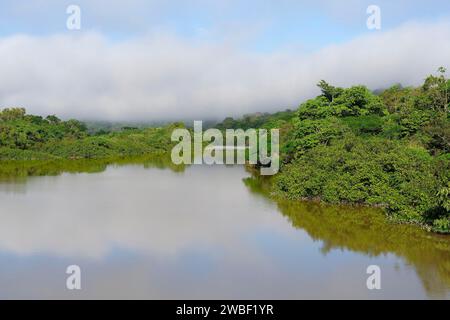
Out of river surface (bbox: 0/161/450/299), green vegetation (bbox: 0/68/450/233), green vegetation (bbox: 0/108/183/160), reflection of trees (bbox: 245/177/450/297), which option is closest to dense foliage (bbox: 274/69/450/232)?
green vegetation (bbox: 0/68/450/233)

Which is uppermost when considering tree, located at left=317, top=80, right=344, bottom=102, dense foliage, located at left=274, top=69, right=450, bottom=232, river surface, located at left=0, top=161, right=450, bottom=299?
tree, located at left=317, top=80, right=344, bottom=102

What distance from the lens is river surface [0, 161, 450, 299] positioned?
10.2 metres

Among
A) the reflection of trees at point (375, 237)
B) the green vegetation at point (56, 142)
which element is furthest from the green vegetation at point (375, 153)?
the green vegetation at point (56, 142)

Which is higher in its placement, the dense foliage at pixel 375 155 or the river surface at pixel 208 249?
the dense foliage at pixel 375 155

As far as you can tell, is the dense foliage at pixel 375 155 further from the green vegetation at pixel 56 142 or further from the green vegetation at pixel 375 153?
the green vegetation at pixel 56 142

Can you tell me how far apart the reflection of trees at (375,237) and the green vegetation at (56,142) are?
33716 mm

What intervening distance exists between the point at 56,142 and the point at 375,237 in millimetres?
42373

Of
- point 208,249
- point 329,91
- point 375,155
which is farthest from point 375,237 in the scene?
point 329,91

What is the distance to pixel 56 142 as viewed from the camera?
165 ft

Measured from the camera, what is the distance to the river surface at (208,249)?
10180 millimetres

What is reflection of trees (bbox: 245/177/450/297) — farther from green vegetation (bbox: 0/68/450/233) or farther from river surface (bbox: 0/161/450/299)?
green vegetation (bbox: 0/68/450/233)

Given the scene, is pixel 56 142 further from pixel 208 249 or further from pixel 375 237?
pixel 375 237

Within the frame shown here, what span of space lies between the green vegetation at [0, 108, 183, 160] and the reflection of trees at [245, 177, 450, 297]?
3372cm
